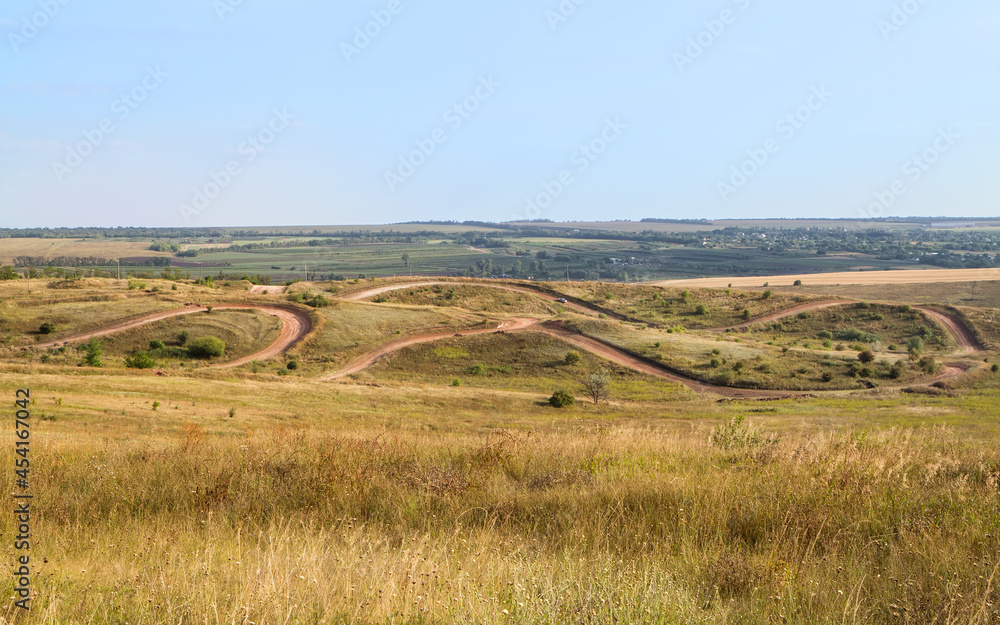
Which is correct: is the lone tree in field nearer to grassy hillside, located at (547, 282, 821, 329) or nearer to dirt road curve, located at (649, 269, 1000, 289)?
grassy hillside, located at (547, 282, 821, 329)

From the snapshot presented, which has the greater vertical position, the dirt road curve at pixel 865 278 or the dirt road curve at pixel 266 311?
the dirt road curve at pixel 865 278

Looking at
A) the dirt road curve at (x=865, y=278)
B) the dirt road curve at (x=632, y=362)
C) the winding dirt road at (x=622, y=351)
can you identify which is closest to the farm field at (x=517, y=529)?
the winding dirt road at (x=622, y=351)

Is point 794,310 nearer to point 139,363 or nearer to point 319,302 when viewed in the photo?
point 319,302

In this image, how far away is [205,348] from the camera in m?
44.3

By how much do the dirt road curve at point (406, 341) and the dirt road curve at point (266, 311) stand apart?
5.16m

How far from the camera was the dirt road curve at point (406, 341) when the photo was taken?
4491 cm

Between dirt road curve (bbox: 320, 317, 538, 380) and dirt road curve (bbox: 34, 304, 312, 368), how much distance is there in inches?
203

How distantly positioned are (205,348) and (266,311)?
1016 centimetres

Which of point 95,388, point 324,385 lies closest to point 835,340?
point 324,385

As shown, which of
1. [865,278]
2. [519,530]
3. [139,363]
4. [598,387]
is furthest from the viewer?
[865,278]

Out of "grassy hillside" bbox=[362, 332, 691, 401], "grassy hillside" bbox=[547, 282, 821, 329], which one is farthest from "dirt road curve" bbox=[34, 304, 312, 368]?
"grassy hillside" bbox=[547, 282, 821, 329]

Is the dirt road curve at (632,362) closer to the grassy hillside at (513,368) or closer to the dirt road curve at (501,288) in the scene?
the grassy hillside at (513,368)

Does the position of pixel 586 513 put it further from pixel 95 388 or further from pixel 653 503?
pixel 95 388

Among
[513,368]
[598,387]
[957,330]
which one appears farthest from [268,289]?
[957,330]
